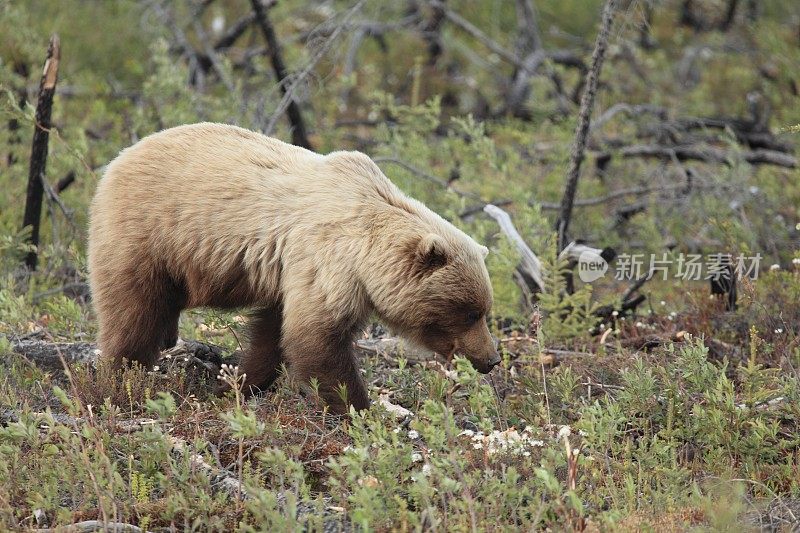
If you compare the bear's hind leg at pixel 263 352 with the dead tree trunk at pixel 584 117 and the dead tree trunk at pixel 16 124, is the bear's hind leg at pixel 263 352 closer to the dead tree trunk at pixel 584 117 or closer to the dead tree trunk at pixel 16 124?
the dead tree trunk at pixel 584 117

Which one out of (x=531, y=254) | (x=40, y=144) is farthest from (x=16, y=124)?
(x=531, y=254)

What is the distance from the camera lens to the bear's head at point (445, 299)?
4973mm

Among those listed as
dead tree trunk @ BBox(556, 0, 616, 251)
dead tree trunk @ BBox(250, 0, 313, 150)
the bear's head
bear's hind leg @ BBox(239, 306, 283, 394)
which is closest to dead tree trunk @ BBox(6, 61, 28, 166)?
dead tree trunk @ BBox(250, 0, 313, 150)

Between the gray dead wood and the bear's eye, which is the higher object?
the bear's eye

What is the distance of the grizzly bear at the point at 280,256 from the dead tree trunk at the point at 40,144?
1.80 m

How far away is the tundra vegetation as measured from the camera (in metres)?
3.94

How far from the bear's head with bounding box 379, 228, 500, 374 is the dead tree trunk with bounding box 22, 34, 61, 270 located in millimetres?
3065

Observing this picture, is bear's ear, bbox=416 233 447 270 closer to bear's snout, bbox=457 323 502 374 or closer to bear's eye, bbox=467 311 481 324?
bear's eye, bbox=467 311 481 324

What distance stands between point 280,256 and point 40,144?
9.78 feet

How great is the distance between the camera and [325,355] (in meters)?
4.91

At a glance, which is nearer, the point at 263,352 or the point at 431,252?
the point at 431,252

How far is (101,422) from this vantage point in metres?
4.64

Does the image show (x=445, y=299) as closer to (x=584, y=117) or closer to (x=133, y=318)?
(x=133, y=318)

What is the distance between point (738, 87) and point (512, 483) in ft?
38.4
